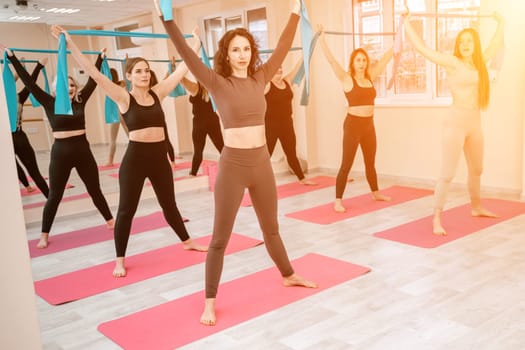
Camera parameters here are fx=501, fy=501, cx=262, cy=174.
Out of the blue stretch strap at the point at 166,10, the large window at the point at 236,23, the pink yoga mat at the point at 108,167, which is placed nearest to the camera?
the blue stretch strap at the point at 166,10

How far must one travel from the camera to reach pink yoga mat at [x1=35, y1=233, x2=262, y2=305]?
307 centimetres

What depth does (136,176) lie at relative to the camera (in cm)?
322

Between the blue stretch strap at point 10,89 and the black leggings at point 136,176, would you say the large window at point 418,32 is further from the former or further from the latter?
the blue stretch strap at point 10,89

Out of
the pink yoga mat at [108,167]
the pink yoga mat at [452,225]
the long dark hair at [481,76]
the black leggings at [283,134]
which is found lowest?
the pink yoga mat at [452,225]

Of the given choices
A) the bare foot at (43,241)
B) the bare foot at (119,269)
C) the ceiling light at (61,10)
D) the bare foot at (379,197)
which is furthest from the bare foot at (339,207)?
the ceiling light at (61,10)

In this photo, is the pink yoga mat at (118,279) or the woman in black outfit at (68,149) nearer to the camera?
the pink yoga mat at (118,279)

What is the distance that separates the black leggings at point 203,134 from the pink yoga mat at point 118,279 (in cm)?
195

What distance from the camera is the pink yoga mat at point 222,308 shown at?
2385mm

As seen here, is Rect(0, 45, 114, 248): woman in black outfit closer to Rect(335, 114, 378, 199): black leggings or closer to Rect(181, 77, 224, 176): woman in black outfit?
Rect(181, 77, 224, 176): woman in black outfit

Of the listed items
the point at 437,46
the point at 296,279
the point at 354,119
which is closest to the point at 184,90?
the point at 354,119

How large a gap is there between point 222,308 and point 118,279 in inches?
36.6

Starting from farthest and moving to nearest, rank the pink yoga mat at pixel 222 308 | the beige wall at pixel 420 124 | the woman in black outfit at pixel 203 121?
the woman in black outfit at pixel 203 121, the beige wall at pixel 420 124, the pink yoga mat at pixel 222 308

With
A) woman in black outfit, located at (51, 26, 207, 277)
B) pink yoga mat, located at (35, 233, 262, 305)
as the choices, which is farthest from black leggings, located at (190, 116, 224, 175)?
woman in black outfit, located at (51, 26, 207, 277)

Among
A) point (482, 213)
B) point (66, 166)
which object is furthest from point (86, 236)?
point (482, 213)
